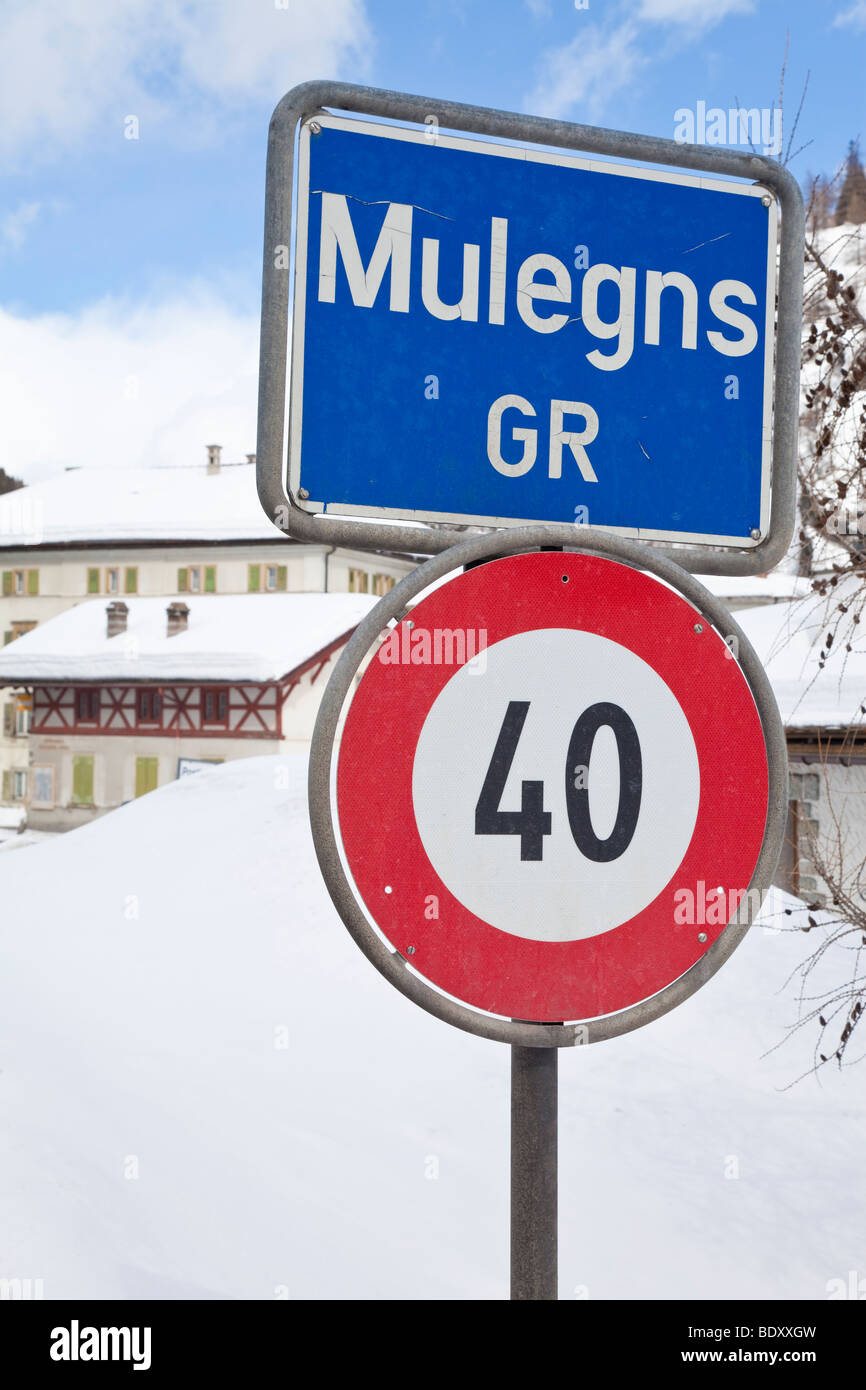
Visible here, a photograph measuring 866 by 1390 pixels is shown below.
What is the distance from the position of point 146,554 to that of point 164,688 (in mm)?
10501

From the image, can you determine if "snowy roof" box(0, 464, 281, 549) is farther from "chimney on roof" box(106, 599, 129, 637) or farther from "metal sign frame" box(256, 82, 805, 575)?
"metal sign frame" box(256, 82, 805, 575)

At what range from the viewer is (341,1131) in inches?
188

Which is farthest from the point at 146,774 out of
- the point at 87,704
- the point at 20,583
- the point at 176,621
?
the point at 20,583

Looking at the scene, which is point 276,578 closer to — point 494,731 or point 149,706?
point 149,706

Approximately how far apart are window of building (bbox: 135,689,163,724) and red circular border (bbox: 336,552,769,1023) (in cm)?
3158

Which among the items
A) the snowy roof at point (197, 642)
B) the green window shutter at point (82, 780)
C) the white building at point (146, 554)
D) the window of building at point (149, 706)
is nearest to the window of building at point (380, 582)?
the white building at point (146, 554)

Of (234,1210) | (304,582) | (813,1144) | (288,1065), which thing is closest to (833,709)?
(813,1144)

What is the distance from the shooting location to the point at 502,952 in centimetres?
111

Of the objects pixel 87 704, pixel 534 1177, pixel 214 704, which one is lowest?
pixel 87 704

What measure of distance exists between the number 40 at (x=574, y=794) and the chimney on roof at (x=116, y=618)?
34753 millimetres

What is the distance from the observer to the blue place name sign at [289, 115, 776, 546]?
1.21m

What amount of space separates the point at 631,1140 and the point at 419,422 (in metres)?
4.46

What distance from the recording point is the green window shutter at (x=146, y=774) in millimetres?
31391
